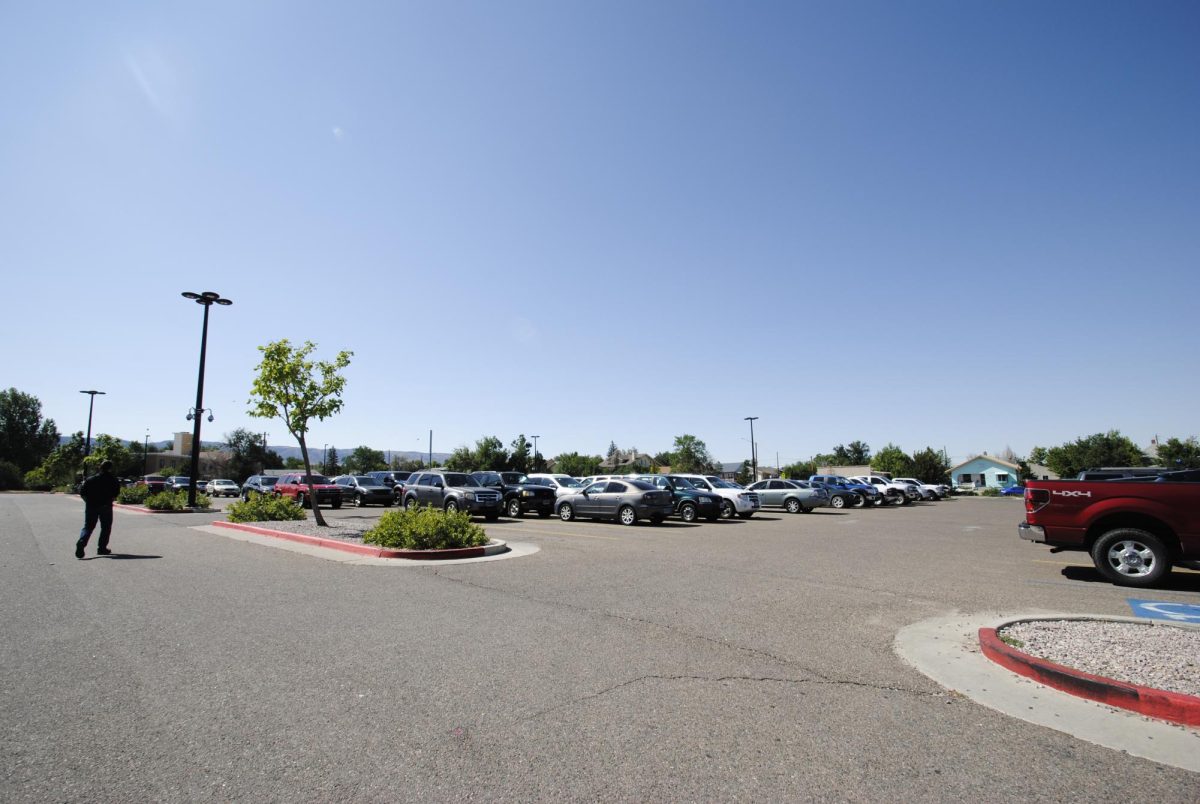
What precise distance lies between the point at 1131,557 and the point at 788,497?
18.7 meters

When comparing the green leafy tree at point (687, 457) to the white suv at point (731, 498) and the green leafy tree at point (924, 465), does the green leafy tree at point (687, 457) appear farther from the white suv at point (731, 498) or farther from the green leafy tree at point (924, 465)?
the white suv at point (731, 498)

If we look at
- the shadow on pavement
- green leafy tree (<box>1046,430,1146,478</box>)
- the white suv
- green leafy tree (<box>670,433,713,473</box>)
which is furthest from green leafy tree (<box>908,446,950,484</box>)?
the shadow on pavement

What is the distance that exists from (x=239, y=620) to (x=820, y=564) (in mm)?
8711

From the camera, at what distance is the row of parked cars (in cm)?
1997

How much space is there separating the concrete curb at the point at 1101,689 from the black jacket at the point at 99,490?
13.9 m

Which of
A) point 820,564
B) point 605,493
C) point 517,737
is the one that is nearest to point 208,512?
point 605,493

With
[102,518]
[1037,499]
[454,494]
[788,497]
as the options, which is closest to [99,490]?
[102,518]

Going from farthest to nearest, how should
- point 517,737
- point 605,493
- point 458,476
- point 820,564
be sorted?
1. point 458,476
2. point 605,493
3. point 820,564
4. point 517,737

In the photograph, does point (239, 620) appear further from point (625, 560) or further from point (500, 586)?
point (625, 560)

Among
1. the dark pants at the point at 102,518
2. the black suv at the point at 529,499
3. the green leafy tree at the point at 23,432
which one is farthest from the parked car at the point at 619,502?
the green leafy tree at the point at 23,432

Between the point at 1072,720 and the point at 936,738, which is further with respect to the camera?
the point at 1072,720

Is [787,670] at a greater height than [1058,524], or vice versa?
[1058,524]

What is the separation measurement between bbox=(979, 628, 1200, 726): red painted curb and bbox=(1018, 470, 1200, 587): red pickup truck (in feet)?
17.5

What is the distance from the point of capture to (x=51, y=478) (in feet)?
171
